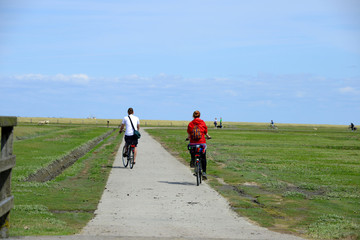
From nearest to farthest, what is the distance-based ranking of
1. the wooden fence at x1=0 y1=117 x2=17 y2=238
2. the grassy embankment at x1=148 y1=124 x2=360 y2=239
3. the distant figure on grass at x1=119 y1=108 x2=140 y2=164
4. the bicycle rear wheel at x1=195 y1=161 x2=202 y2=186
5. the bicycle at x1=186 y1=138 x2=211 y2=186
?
the wooden fence at x1=0 y1=117 x2=17 y2=238 < the grassy embankment at x1=148 y1=124 x2=360 y2=239 < the bicycle rear wheel at x1=195 y1=161 x2=202 y2=186 < the bicycle at x1=186 y1=138 x2=211 y2=186 < the distant figure on grass at x1=119 y1=108 x2=140 y2=164

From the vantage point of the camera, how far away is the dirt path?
8242 millimetres

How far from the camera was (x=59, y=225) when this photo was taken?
28.6 feet

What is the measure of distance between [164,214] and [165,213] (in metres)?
0.13

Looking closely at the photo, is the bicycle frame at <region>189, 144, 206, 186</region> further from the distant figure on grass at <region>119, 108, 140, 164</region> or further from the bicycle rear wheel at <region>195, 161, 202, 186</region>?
the distant figure on grass at <region>119, 108, 140, 164</region>

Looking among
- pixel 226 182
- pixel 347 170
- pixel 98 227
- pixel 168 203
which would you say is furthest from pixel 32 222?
pixel 347 170

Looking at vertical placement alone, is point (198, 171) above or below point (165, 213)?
above

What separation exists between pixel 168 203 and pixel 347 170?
42.3 ft

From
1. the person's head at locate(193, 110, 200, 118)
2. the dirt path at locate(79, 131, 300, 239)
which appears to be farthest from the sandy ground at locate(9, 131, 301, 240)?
the person's head at locate(193, 110, 200, 118)

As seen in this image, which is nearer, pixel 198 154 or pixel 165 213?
pixel 165 213

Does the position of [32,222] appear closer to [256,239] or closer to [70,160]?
A: [256,239]

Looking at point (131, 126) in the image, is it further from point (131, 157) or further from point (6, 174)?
point (6, 174)

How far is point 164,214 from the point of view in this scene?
10.1 metres

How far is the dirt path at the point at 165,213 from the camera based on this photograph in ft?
27.0

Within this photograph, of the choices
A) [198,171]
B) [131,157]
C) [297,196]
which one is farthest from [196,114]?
[131,157]
